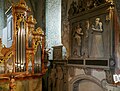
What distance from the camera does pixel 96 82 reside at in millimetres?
5270

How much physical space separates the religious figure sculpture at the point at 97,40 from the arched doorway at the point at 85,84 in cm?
71

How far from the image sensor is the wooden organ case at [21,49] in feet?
21.3

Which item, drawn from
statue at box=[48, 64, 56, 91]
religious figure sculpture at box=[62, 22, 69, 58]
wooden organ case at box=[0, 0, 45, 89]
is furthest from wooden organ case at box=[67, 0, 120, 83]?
statue at box=[48, 64, 56, 91]

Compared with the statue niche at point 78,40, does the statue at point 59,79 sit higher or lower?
lower

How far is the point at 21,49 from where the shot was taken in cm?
676

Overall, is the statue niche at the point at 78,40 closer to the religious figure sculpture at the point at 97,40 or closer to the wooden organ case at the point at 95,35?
the wooden organ case at the point at 95,35

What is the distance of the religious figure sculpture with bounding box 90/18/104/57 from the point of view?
5.18m

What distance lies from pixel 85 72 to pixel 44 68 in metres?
2.08

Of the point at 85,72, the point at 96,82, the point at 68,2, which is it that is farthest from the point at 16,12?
the point at 96,82

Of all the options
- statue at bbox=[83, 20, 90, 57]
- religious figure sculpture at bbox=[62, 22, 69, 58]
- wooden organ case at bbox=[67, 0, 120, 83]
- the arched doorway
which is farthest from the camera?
religious figure sculpture at bbox=[62, 22, 69, 58]

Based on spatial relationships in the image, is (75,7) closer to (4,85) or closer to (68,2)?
(68,2)

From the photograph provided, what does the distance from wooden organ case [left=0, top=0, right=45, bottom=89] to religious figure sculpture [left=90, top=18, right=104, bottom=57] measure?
241 centimetres

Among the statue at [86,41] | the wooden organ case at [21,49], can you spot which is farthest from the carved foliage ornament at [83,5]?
the wooden organ case at [21,49]

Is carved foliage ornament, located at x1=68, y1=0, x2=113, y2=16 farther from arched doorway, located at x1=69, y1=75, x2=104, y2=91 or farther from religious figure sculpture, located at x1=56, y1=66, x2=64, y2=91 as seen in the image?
religious figure sculpture, located at x1=56, y1=66, x2=64, y2=91
